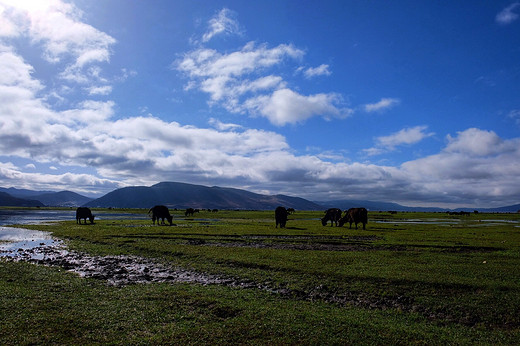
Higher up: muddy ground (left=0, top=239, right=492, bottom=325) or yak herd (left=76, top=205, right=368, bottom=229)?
yak herd (left=76, top=205, right=368, bottom=229)

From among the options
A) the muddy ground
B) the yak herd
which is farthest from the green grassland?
the yak herd

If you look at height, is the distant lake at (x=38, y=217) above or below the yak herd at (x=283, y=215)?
below

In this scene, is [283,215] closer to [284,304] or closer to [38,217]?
[284,304]

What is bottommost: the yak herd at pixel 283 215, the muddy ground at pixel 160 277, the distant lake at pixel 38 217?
the distant lake at pixel 38 217

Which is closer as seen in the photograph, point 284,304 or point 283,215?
point 284,304

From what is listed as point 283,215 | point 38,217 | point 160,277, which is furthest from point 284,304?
point 38,217

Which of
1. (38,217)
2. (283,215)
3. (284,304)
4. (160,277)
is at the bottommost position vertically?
(38,217)

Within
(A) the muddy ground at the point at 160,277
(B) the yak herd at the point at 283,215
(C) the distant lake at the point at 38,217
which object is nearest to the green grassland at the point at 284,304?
(A) the muddy ground at the point at 160,277

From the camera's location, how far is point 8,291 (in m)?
12.3

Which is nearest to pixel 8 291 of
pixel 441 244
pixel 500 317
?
pixel 500 317

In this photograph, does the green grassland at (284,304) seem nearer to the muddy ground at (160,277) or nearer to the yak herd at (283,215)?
the muddy ground at (160,277)

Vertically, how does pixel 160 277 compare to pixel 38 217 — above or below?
above

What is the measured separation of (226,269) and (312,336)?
9.09m

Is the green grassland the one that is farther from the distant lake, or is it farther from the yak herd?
the distant lake
